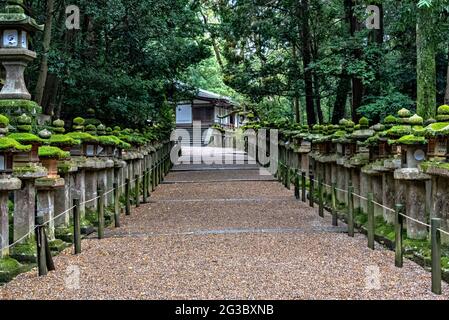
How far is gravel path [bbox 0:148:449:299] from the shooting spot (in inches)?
239

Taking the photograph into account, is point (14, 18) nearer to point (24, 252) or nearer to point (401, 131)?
point (24, 252)

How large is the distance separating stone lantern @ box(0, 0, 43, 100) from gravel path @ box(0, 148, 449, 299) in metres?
3.05

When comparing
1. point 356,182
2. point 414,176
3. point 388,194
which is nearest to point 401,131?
point 414,176

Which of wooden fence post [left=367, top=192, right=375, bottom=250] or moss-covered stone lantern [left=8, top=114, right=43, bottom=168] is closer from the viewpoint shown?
moss-covered stone lantern [left=8, top=114, right=43, bottom=168]

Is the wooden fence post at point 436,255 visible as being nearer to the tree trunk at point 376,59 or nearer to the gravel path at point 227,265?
the gravel path at point 227,265

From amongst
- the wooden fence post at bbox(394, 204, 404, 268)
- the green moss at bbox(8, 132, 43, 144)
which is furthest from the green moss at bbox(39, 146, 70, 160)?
the wooden fence post at bbox(394, 204, 404, 268)

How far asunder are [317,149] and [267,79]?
8.89 meters

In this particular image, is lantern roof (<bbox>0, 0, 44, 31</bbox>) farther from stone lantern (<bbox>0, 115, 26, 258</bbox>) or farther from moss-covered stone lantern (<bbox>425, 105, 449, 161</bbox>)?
moss-covered stone lantern (<bbox>425, 105, 449, 161</bbox>)

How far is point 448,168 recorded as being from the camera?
6.43 metres

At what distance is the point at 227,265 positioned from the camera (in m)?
7.39

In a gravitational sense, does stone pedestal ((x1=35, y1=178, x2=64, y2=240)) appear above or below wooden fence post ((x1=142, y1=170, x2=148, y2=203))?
above

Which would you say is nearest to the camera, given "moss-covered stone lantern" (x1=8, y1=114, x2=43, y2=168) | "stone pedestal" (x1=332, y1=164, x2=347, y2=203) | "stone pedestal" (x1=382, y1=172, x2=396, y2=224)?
"moss-covered stone lantern" (x1=8, y1=114, x2=43, y2=168)

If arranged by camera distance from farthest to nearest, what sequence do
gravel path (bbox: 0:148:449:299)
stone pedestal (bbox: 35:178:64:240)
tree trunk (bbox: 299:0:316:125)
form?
tree trunk (bbox: 299:0:316:125) < stone pedestal (bbox: 35:178:64:240) < gravel path (bbox: 0:148:449:299)

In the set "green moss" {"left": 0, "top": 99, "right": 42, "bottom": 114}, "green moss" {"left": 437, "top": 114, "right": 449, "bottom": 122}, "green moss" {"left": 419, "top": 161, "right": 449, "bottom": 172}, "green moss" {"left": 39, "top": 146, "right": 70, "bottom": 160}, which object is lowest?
"green moss" {"left": 419, "top": 161, "right": 449, "bottom": 172}
